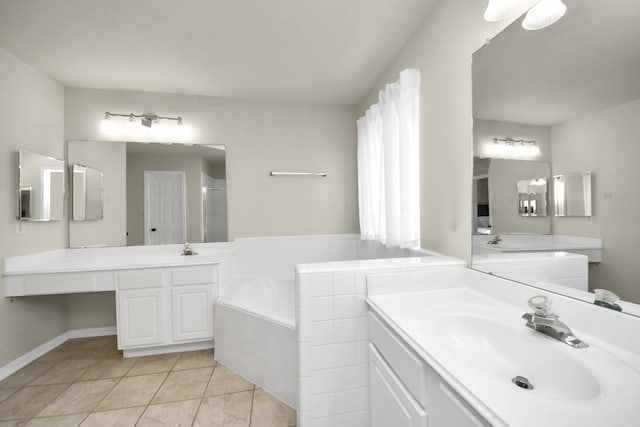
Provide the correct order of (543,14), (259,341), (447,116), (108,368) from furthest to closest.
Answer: (108,368), (259,341), (447,116), (543,14)

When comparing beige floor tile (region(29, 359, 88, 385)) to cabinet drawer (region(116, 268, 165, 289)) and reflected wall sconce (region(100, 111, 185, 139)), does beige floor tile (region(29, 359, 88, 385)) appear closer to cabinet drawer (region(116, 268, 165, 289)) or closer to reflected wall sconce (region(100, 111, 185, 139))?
cabinet drawer (region(116, 268, 165, 289))

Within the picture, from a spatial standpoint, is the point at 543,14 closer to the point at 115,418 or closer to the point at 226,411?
the point at 226,411

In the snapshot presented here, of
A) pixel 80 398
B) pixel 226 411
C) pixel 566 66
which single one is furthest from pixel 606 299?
pixel 80 398

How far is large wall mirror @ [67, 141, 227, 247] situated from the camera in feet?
8.26

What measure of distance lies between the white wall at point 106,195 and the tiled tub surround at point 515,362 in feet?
8.68

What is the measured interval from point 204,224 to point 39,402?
64.7 inches

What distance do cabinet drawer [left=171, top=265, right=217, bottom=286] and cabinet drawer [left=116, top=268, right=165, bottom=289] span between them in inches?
4.1

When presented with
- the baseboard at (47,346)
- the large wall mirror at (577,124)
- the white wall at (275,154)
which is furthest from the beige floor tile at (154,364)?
the large wall mirror at (577,124)

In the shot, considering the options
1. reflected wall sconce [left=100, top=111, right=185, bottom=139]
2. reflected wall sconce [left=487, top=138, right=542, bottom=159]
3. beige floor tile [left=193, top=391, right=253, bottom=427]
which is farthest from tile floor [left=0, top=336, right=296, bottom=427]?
reflected wall sconce [left=100, top=111, right=185, bottom=139]

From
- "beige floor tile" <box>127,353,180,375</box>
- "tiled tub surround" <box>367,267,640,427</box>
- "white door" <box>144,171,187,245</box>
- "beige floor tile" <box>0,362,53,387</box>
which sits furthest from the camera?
"white door" <box>144,171,187,245</box>

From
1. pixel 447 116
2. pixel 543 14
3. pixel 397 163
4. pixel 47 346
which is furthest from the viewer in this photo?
pixel 47 346

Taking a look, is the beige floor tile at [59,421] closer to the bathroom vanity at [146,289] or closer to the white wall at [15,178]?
the bathroom vanity at [146,289]

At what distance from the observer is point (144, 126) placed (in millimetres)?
2578

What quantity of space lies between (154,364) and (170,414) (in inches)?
26.9
